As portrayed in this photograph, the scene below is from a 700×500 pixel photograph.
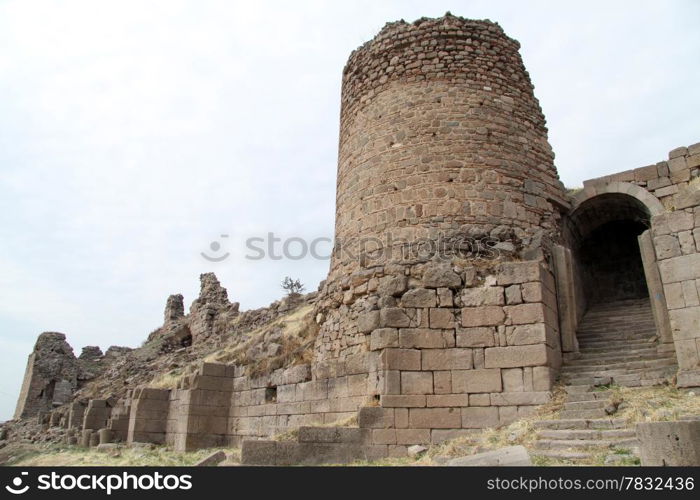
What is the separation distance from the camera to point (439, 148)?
1043 centimetres

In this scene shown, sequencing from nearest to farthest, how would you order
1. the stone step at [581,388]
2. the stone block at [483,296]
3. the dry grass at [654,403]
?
the dry grass at [654,403]
the stone step at [581,388]
the stone block at [483,296]

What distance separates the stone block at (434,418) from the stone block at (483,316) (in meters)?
1.29

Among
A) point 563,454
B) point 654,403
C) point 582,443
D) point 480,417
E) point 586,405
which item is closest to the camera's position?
point 563,454

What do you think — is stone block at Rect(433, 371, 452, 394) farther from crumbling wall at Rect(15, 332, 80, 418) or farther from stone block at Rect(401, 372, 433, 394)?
crumbling wall at Rect(15, 332, 80, 418)

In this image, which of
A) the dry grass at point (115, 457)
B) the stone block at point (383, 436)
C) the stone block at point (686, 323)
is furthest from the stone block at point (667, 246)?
the dry grass at point (115, 457)

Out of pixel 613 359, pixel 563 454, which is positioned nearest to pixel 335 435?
pixel 563 454

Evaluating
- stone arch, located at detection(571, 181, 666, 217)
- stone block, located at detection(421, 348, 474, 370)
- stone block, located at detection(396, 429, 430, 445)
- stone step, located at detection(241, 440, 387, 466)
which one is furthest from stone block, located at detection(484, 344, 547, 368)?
stone arch, located at detection(571, 181, 666, 217)

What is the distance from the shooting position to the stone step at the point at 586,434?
624 centimetres

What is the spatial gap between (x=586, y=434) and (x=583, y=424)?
331 millimetres

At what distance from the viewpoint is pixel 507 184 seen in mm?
10219

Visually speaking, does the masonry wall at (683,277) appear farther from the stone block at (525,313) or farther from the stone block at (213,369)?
the stone block at (213,369)

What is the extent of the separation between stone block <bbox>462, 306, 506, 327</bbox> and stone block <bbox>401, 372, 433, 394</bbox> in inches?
38.6

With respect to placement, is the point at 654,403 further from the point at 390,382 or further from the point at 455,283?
the point at 390,382

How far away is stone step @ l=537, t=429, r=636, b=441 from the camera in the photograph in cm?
624
